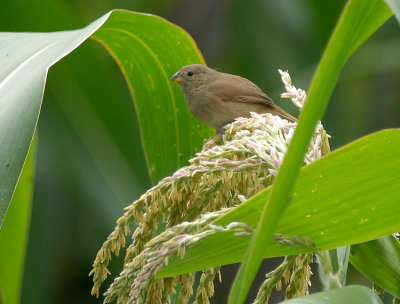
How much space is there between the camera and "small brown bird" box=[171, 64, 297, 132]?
3.03m

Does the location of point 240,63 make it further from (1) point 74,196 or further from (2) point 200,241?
(2) point 200,241

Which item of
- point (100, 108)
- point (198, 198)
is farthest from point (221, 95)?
point (198, 198)

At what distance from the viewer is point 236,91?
3.21 meters

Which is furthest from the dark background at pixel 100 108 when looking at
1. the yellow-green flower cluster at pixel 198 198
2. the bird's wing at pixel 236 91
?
the yellow-green flower cluster at pixel 198 198

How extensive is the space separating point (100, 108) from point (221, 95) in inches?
25.8

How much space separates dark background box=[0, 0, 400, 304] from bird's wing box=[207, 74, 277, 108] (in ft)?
0.57

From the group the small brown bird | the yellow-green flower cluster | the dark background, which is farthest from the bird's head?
the yellow-green flower cluster

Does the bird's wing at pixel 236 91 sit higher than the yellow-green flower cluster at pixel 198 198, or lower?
lower

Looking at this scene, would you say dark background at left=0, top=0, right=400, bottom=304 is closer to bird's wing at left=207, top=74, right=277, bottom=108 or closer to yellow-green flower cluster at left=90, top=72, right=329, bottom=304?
bird's wing at left=207, top=74, right=277, bottom=108

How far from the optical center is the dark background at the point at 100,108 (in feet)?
9.47

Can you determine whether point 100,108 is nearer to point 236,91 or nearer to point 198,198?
point 236,91

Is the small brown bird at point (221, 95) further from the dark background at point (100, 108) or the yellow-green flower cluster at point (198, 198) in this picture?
the yellow-green flower cluster at point (198, 198)

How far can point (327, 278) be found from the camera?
0.99m

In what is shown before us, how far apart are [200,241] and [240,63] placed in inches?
99.2
